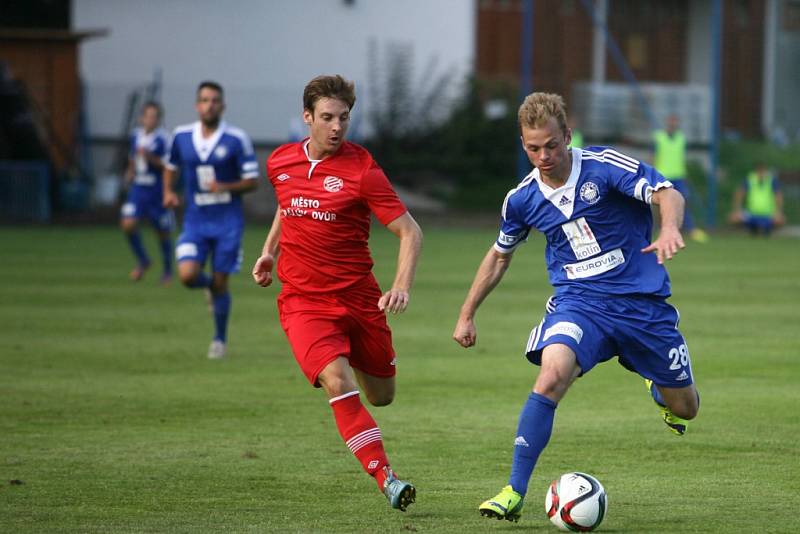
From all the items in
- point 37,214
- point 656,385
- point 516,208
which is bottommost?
point 37,214

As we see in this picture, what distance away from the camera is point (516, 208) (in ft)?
22.7

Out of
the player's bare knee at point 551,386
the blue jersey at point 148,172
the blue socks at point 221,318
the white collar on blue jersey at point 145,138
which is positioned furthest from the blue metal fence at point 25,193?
the player's bare knee at point 551,386

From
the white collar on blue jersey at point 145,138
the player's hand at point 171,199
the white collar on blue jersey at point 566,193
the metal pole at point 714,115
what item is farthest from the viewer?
the metal pole at point 714,115

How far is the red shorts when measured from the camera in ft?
22.8

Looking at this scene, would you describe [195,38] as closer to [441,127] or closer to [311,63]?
[311,63]

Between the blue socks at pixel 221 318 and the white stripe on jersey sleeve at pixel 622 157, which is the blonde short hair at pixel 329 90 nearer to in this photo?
the white stripe on jersey sleeve at pixel 622 157

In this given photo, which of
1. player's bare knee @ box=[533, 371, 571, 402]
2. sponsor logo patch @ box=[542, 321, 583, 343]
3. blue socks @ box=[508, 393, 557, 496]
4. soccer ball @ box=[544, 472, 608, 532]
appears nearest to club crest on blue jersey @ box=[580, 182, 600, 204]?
sponsor logo patch @ box=[542, 321, 583, 343]

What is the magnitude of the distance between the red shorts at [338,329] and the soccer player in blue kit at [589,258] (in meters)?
0.53

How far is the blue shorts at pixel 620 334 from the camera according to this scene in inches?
262

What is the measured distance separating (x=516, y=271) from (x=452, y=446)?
509 inches

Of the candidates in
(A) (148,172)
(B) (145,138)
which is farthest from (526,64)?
(A) (148,172)

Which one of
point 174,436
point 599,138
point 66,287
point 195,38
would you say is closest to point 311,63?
point 195,38

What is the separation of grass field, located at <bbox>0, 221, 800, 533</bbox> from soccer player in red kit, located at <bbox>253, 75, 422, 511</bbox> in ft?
2.03

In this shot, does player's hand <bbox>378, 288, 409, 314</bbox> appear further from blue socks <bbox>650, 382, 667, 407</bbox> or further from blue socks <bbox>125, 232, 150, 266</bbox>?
blue socks <bbox>125, 232, 150, 266</bbox>
